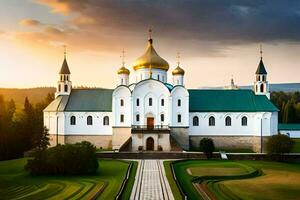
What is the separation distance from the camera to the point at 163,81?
61.2 meters

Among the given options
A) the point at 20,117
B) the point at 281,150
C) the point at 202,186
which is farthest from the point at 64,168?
the point at 20,117

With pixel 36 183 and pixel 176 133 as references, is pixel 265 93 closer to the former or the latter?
pixel 176 133

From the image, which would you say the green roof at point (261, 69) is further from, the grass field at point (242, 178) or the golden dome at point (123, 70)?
the grass field at point (242, 178)

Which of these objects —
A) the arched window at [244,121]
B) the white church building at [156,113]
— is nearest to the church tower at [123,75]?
the white church building at [156,113]

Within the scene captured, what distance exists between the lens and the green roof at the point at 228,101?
197 ft

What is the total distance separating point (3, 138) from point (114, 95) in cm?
1488

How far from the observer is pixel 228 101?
2420 inches

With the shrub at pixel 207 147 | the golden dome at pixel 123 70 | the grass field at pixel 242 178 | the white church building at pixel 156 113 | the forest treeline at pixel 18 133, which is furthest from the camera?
the golden dome at pixel 123 70

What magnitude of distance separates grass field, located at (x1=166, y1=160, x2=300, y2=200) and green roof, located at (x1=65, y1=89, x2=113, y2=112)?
59.2 feet

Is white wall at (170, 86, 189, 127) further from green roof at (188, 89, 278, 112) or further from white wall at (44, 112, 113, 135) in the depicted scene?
white wall at (44, 112, 113, 135)

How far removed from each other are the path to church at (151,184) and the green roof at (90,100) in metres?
18.6

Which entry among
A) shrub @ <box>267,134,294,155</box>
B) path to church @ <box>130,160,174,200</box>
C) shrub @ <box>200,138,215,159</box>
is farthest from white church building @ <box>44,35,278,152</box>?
path to church @ <box>130,160,174,200</box>

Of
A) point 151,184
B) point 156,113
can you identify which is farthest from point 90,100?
point 151,184

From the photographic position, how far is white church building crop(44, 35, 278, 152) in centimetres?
5791
